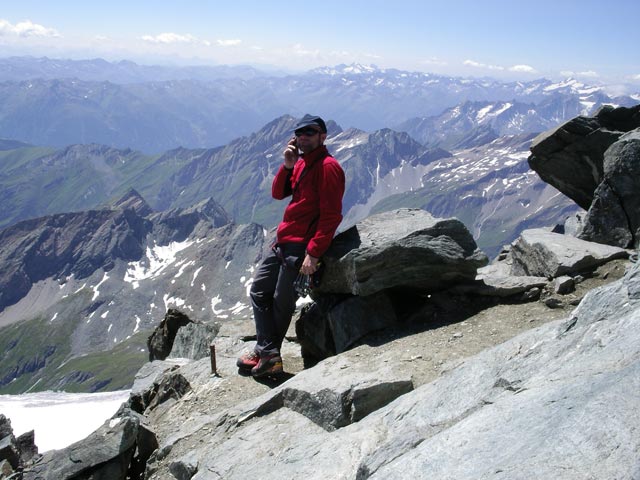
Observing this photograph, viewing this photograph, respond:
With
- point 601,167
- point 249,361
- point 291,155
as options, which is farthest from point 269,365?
point 601,167

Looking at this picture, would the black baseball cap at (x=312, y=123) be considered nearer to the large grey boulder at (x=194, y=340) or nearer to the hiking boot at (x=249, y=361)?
the hiking boot at (x=249, y=361)

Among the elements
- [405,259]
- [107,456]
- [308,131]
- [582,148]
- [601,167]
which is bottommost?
[107,456]

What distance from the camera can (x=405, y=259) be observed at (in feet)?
43.3

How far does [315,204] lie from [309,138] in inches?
63.1

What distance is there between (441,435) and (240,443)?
5.22 meters

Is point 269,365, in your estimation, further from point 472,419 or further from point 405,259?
point 472,419

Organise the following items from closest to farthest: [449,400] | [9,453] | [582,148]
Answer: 1. [449,400]
2. [9,453]
3. [582,148]

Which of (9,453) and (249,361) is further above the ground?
(249,361)

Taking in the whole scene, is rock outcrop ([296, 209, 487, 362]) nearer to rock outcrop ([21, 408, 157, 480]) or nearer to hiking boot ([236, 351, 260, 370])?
hiking boot ([236, 351, 260, 370])

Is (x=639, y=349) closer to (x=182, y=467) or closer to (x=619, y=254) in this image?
(x=182, y=467)

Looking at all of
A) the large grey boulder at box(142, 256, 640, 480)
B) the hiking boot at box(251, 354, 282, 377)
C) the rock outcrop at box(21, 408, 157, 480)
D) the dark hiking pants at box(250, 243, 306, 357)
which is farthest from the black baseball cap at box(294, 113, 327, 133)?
the rock outcrop at box(21, 408, 157, 480)

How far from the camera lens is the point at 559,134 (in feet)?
68.5

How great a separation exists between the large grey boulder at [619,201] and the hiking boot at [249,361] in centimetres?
1169

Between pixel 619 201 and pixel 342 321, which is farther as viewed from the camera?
pixel 619 201
